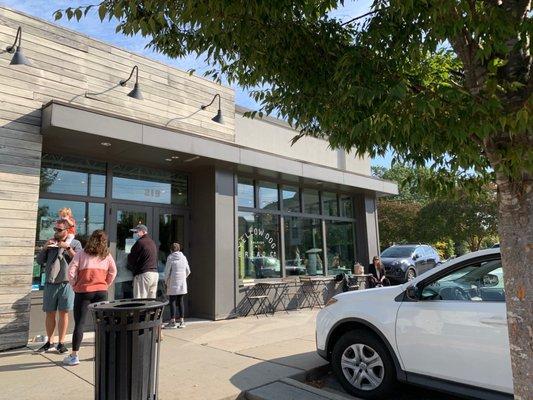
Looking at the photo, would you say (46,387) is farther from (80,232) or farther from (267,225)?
(267,225)

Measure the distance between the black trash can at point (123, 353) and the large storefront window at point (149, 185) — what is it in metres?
5.54

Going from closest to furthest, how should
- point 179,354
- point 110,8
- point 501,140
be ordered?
1. point 501,140
2. point 110,8
3. point 179,354

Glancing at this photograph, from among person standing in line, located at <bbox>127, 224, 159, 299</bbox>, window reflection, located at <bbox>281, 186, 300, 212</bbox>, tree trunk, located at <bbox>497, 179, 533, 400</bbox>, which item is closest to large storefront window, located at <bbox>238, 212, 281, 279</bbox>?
window reflection, located at <bbox>281, 186, 300, 212</bbox>

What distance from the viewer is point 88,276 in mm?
6113

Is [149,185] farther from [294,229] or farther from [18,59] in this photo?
[294,229]

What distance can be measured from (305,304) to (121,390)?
8459mm

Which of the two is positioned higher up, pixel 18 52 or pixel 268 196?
pixel 18 52

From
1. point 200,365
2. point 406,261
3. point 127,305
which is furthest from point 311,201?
point 127,305

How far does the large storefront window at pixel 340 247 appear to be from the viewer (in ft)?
44.2

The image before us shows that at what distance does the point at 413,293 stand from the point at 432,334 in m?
0.44

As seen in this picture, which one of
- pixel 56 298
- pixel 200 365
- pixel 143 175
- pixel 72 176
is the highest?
pixel 143 175

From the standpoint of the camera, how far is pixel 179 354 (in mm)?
6570

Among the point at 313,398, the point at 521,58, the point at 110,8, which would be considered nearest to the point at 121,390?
the point at 313,398

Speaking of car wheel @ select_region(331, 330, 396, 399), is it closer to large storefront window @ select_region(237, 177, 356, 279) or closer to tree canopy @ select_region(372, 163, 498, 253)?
large storefront window @ select_region(237, 177, 356, 279)
